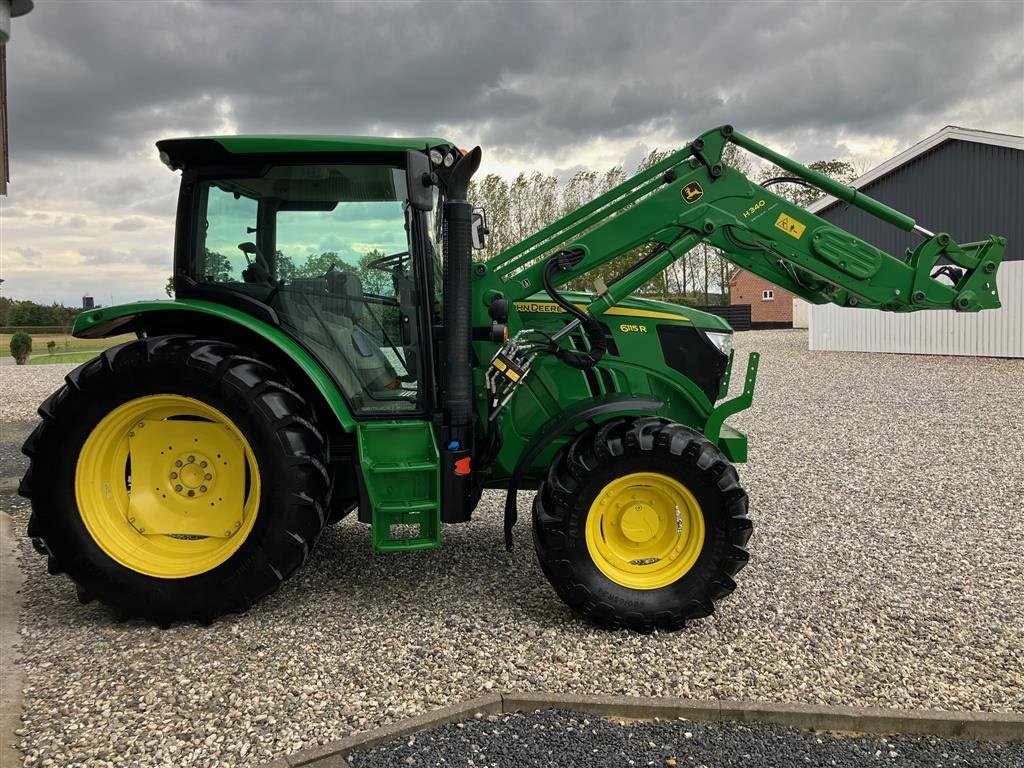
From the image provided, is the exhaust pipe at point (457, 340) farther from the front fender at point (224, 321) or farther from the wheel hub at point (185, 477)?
the wheel hub at point (185, 477)

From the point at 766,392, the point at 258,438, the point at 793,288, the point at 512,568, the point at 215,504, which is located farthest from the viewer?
the point at 766,392

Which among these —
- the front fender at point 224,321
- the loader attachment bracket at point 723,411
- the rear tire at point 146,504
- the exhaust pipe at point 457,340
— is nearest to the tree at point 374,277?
the exhaust pipe at point 457,340

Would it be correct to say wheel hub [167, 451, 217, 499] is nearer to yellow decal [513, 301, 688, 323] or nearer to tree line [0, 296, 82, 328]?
yellow decal [513, 301, 688, 323]

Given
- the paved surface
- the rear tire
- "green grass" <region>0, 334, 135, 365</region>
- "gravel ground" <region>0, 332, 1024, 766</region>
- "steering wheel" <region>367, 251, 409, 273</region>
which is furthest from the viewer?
"green grass" <region>0, 334, 135, 365</region>

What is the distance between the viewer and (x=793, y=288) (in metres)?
4.49

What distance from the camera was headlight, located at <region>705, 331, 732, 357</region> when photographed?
15.1ft

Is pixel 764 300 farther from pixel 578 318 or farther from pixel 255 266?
pixel 255 266

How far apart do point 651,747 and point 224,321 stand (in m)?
2.92

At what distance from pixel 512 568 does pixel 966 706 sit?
7.95ft

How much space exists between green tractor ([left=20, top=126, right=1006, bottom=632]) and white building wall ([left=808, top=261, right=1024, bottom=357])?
14138mm

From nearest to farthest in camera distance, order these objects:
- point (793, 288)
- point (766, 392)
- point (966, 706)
Result: 1. point (966, 706)
2. point (793, 288)
3. point (766, 392)

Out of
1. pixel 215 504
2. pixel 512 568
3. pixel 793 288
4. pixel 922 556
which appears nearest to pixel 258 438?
pixel 215 504

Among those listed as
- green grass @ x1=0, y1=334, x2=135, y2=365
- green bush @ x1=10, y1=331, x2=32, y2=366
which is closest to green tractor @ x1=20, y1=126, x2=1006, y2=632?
green bush @ x1=10, y1=331, x2=32, y2=366

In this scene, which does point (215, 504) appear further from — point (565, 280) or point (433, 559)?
point (565, 280)
